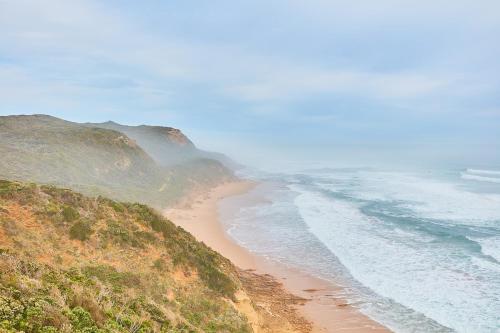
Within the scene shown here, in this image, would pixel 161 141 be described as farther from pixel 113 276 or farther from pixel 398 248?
pixel 113 276

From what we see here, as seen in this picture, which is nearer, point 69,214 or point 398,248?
point 69,214

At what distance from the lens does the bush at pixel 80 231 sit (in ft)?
63.2

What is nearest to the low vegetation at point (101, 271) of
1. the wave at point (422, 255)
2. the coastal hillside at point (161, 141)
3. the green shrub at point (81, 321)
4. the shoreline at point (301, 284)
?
the green shrub at point (81, 321)

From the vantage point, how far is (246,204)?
62812 mm

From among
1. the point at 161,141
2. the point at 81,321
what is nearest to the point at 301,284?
the point at 81,321

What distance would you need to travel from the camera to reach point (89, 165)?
5700 cm

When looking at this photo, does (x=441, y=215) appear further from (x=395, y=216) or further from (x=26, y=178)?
(x=26, y=178)

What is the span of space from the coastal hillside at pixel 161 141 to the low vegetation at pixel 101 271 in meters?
79.9

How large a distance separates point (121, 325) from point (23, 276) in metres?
3.09

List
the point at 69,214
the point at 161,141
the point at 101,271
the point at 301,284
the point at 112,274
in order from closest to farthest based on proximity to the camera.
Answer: the point at 101,271 < the point at 112,274 < the point at 69,214 < the point at 301,284 < the point at 161,141

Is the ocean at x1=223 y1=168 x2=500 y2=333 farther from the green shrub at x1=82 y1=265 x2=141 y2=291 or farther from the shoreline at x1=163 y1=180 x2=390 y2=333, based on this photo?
the green shrub at x1=82 y1=265 x2=141 y2=291

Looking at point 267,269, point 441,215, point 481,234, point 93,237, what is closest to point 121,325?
point 93,237

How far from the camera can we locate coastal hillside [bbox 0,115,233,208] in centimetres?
4441

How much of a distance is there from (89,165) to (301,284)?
40796 mm
